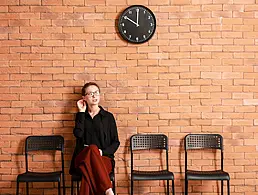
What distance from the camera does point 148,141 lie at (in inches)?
181

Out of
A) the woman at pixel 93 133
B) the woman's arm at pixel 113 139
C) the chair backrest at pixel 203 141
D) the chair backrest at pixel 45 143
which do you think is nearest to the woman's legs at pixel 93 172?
the woman at pixel 93 133

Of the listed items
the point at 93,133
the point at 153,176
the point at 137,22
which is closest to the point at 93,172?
the point at 93,133

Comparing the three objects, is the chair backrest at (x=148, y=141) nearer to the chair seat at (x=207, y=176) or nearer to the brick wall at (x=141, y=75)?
the brick wall at (x=141, y=75)

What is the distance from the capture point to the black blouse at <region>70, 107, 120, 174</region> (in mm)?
4375

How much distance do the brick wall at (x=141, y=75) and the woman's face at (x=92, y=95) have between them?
22 cm

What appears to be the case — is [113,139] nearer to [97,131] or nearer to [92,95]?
[97,131]

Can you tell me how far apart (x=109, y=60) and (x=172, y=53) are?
775mm

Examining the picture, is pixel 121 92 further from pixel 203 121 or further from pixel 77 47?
pixel 203 121

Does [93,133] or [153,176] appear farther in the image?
[93,133]

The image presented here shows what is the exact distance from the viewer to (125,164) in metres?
4.69

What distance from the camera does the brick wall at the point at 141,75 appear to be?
182 inches

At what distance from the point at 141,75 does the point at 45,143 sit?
143 centimetres

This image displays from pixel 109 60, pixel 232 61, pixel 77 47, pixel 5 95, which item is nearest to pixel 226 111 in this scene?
pixel 232 61

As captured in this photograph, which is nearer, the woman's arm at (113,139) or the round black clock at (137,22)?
the woman's arm at (113,139)
